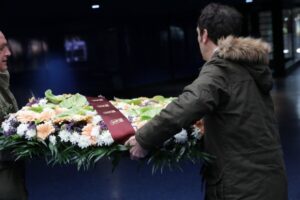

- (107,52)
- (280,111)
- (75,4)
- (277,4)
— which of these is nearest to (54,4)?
(75,4)

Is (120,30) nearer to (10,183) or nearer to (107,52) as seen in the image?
(107,52)

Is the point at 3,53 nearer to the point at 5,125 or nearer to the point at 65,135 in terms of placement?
the point at 5,125

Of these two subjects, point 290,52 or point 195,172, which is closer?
point 195,172

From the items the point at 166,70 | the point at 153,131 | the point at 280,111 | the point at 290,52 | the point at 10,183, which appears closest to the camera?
the point at 153,131

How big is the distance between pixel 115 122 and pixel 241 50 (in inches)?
27.4

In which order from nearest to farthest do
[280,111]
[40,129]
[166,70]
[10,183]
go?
[40,129] → [10,183] → [280,111] → [166,70]

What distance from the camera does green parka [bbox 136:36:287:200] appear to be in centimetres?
221

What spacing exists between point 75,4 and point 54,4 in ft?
2.83

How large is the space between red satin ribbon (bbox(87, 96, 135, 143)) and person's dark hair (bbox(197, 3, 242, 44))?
581mm

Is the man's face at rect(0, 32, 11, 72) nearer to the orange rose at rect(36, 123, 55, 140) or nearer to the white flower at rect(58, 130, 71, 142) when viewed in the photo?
the orange rose at rect(36, 123, 55, 140)

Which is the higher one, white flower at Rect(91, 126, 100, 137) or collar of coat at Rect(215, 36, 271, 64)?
collar of coat at Rect(215, 36, 271, 64)

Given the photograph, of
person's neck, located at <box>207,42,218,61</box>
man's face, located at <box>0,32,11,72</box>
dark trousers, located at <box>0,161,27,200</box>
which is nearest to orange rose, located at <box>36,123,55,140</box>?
dark trousers, located at <box>0,161,27,200</box>

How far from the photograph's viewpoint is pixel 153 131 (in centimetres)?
223

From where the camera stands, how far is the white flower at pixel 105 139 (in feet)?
7.98
